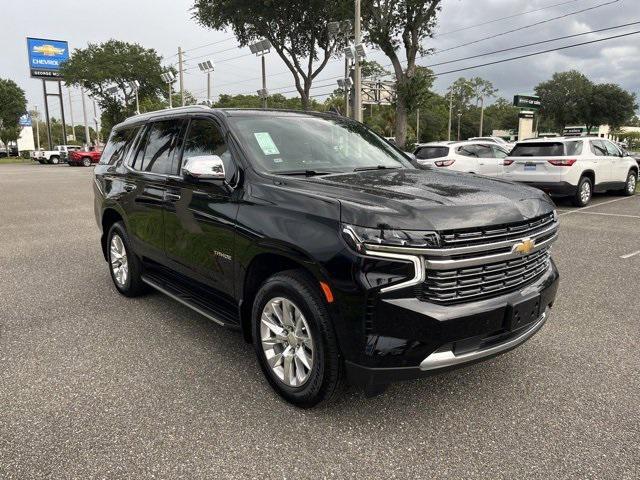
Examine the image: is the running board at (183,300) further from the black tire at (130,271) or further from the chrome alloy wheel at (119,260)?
the chrome alloy wheel at (119,260)

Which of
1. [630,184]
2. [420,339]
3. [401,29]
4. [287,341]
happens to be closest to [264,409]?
[287,341]

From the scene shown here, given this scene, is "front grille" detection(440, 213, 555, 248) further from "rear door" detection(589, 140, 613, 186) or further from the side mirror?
"rear door" detection(589, 140, 613, 186)

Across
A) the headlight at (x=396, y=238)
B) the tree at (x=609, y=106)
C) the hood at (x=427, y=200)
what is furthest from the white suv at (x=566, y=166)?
the tree at (x=609, y=106)

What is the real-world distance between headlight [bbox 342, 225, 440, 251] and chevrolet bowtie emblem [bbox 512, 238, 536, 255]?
1.92 ft

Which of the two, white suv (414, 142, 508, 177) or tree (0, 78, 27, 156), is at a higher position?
tree (0, 78, 27, 156)

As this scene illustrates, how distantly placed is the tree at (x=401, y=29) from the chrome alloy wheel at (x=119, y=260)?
18948 millimetres

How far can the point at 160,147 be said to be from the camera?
14.8 ft

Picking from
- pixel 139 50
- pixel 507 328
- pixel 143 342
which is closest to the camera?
pixel 507 328

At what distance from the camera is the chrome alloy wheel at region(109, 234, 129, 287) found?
515cm

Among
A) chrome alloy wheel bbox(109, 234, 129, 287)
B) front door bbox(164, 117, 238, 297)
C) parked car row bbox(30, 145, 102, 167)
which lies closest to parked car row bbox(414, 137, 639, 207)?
chrome alloy wheel bbox(109, 234, 129, 287)

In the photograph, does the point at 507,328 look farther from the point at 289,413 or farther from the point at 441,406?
the point at 289,413

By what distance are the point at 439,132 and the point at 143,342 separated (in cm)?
10016

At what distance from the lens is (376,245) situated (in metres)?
2.51

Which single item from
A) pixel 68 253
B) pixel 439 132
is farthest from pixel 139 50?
pixel 439 132
